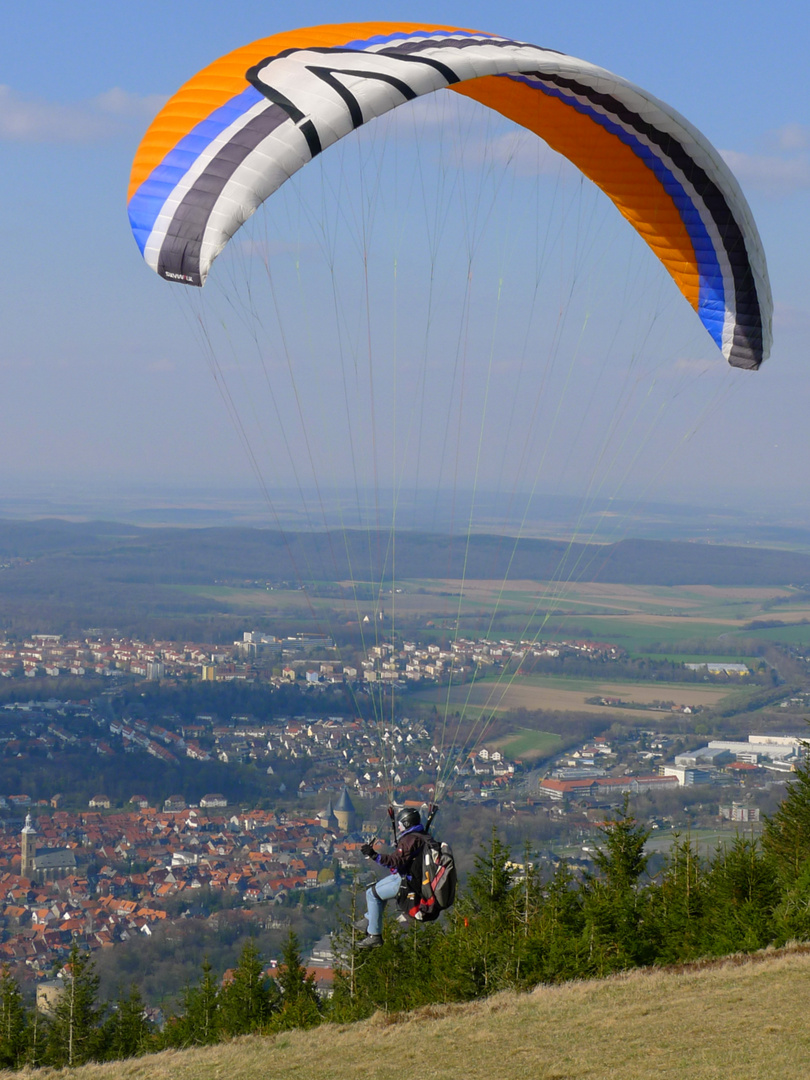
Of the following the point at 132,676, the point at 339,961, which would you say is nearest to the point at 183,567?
the point at 132,676

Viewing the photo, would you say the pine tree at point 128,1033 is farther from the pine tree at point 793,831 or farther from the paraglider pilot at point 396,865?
the paraglider pilot at point 396,865

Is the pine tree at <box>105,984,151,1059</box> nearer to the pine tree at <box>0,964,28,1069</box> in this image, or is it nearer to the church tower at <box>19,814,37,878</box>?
the pine tree at <box>0,964,28,1069</box>

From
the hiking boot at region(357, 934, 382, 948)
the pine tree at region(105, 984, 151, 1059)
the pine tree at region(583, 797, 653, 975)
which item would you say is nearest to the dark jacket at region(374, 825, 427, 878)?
the hiking boot at region(357, 934, 382, 948)

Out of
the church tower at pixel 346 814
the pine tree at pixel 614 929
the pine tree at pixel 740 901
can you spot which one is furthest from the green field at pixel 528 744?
the pine tree at pixel 740 901

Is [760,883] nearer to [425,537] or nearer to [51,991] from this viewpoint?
[51,991]

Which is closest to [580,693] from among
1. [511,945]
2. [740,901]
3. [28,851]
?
[28,851]
